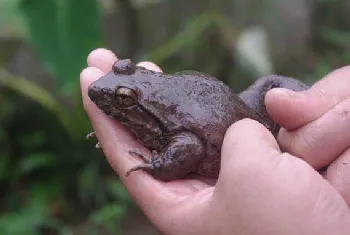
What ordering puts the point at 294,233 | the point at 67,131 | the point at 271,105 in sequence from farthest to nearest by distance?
the point at 67,131
the point at 271,105
the point at 294,233

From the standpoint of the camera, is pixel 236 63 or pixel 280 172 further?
pixel 236 63

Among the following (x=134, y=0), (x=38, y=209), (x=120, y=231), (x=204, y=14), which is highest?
(x=134, y=0)

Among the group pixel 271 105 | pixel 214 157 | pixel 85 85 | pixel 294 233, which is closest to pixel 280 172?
pixel 294 233

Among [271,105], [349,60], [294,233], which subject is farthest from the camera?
[349,60]

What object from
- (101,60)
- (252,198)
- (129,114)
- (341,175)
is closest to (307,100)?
(341,175)

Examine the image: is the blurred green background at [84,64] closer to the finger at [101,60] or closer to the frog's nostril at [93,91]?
the finger at [101,60]

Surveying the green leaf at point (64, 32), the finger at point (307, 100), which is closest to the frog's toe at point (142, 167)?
the finger at point (307, 100)

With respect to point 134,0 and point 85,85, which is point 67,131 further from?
point 85,85

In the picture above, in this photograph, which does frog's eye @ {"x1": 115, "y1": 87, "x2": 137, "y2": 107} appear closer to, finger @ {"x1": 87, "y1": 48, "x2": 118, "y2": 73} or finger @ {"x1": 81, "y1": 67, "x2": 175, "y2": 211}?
finger @ {"x1": 81, "y1": 67, "x2": 175, "y2": 211}

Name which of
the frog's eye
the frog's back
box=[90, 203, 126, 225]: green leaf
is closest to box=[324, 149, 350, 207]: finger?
the frog's back
